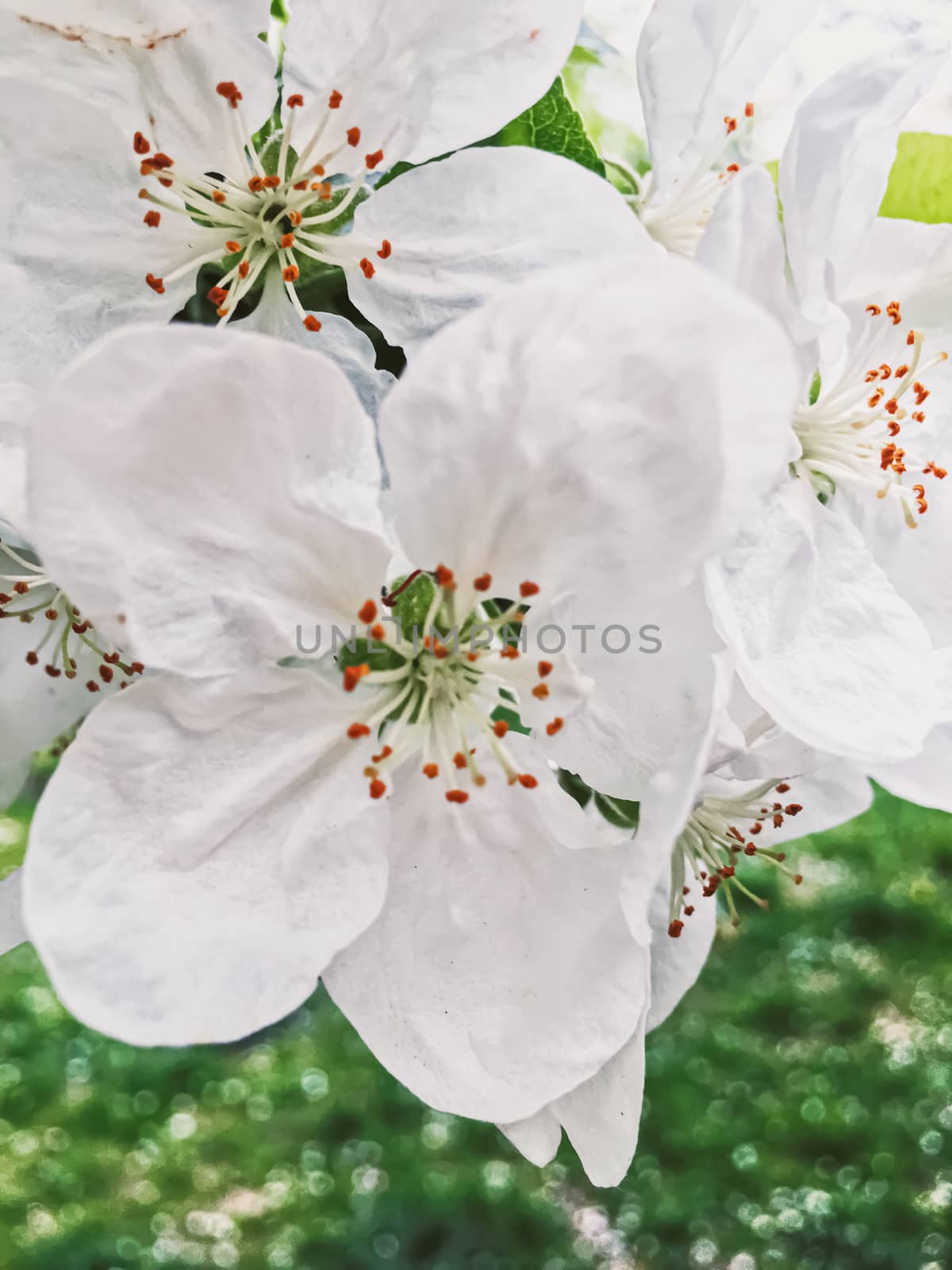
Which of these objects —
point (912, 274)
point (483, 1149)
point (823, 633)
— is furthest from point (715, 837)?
point (483, 1149)

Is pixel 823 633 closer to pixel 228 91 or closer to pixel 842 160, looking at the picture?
pixel 842 160

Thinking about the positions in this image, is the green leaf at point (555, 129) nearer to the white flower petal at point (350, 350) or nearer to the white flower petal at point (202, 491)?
the white flower petal at point (350, 350)

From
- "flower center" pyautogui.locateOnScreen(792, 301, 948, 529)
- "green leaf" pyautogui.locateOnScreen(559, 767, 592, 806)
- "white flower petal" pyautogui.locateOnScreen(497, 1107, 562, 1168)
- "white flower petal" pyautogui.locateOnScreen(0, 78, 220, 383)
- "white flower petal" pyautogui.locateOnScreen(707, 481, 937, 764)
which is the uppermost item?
"white flower petal" pyautogui.locateOnScreen(0, 78, 220, 383)

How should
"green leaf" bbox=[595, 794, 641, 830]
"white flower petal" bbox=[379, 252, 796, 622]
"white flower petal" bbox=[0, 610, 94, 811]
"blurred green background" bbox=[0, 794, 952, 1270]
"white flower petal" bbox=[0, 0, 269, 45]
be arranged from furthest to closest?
1. "blurred green background" bbox=[0, 794, 952, 1270]
2. "white flower petal" bbox=[0, 610, 94, 811]
3. "green leaf" bbox=[595, 794, 641, 830]
4. "white flower petal" bbox=[0, 0, 269, 45]
5. "white flower petal" bbox=[379, 252, 796, 622]

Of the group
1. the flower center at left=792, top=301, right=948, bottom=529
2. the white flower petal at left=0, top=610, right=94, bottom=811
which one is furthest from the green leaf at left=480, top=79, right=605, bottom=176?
the white flower petal at left=0, top=610, right=94, bottom=811

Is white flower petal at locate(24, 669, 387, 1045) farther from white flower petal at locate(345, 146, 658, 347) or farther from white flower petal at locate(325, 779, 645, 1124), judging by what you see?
white flower petal at locate(345, 146, 658, 347)

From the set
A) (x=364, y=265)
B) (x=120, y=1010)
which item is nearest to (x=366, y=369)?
(x=364, y=265)

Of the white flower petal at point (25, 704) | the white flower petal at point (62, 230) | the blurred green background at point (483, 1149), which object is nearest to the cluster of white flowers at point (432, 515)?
the white flower petal at point (62, 230)
